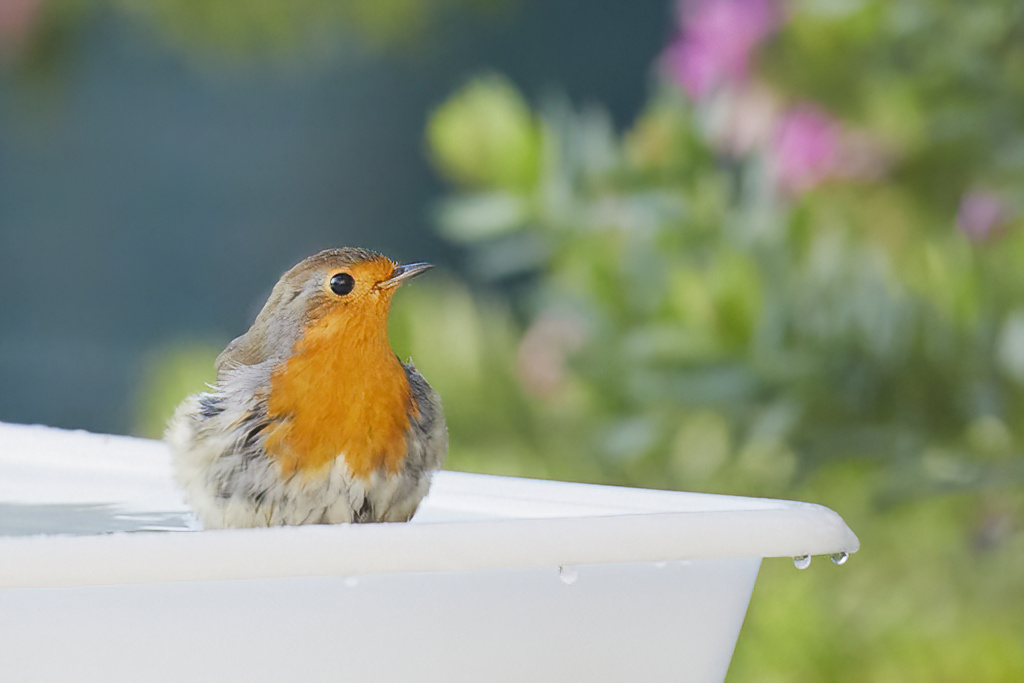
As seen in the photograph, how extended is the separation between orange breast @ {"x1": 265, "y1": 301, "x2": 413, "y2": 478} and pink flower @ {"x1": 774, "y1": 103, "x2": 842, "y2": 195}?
22.2 inches

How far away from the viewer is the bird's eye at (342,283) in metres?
0.37

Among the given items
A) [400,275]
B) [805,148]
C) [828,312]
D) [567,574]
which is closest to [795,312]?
[828,312]

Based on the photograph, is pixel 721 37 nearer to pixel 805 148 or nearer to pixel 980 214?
pixel 805 148

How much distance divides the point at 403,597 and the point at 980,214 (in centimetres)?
74

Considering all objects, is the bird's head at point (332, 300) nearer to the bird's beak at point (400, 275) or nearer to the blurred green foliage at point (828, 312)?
the bird's beak at point (400, 275)

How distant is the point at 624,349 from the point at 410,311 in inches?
9.0

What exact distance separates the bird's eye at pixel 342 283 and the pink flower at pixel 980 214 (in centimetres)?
59

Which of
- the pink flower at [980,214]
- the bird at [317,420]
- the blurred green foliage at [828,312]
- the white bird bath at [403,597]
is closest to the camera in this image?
the white bird bath at [403,597]

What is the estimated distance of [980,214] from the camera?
0.85 m

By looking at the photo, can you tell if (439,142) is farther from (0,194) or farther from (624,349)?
(0,194)

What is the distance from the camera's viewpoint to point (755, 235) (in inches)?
29.6

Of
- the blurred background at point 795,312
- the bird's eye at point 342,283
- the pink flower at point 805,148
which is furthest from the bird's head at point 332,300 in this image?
the pink flower at point 805,148

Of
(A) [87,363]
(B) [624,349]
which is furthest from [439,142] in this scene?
(A) [87,363]

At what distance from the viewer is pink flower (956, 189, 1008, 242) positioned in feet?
2.75
